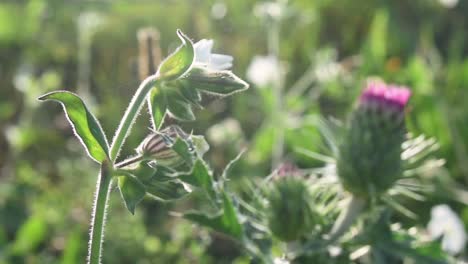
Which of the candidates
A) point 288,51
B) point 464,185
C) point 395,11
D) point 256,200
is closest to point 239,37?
point 288,51

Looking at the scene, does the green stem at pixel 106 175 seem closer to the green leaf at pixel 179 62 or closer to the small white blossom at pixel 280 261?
the green leaf at pixel 179 62

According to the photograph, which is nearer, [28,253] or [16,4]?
[28,253]

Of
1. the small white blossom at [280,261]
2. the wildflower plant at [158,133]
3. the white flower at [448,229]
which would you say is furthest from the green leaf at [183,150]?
the white flower at [448,229]

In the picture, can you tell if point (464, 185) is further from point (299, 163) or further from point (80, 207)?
point (80, 207)

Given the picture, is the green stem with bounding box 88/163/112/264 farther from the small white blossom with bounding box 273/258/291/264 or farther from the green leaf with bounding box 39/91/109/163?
the small white blossom with bounding box 273/258/291/264

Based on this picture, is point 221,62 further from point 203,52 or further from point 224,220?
→ point 224,220

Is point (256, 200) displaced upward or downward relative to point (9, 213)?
upward

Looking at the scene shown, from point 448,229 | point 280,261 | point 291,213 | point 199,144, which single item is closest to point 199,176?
point 199,144

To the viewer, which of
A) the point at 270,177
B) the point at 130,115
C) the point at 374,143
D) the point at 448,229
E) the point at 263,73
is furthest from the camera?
the point at 263,73
